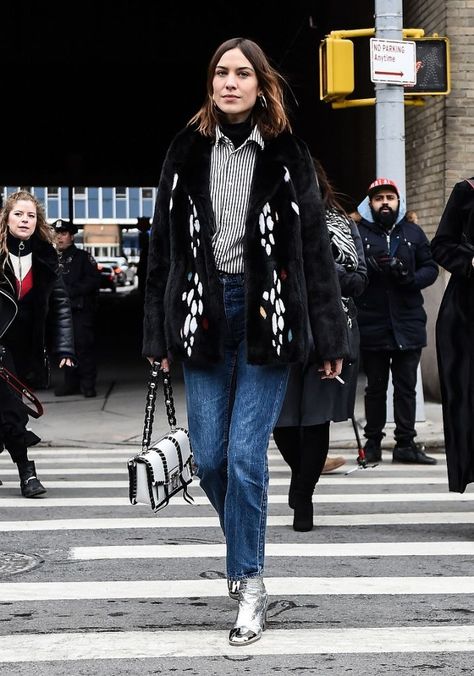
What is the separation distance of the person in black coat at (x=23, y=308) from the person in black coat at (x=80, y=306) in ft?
19.7

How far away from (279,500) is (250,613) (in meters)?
3.19

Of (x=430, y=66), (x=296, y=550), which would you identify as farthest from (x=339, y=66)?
(x=296, y=550)

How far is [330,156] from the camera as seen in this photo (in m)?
21.7

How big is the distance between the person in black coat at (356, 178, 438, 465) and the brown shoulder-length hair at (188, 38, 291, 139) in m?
4.53

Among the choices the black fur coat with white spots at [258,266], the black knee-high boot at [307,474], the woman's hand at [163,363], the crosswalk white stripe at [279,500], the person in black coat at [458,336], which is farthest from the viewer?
the crosswalk white stripe at [279,500]

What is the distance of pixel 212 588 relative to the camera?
18.0ft

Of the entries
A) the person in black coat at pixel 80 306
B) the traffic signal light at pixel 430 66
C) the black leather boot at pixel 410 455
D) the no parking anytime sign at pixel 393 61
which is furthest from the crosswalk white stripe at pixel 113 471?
the person in black coat at pixel 80 306

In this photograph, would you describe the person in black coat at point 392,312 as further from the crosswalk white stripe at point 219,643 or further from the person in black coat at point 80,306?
the person in black coat at point 80,306

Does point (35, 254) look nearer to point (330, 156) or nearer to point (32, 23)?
point (330, 156)

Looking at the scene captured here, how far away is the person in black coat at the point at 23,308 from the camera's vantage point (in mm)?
8016

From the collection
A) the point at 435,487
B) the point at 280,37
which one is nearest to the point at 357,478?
the point at 435,487

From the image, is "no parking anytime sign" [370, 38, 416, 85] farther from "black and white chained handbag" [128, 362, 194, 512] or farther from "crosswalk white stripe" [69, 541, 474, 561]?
"black and white chained handbag" [128, 362, 194, 512]

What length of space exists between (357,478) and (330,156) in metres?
13.5

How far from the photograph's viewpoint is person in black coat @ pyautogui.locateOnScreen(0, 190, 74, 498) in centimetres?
802
